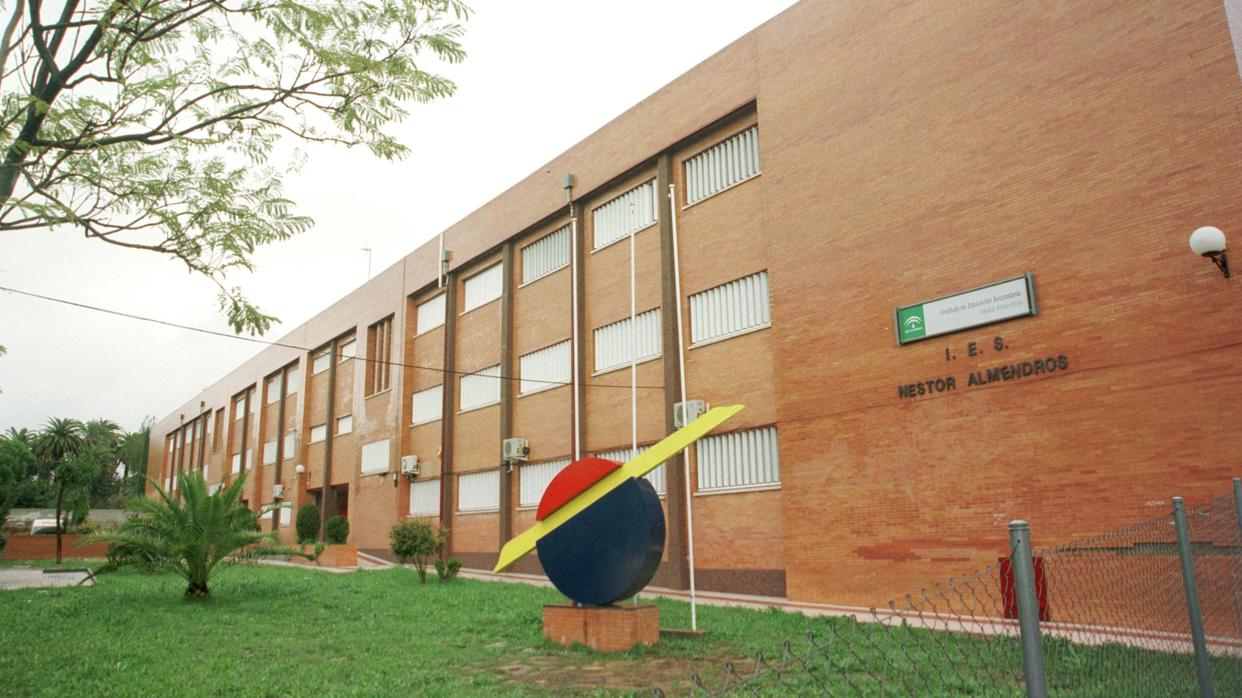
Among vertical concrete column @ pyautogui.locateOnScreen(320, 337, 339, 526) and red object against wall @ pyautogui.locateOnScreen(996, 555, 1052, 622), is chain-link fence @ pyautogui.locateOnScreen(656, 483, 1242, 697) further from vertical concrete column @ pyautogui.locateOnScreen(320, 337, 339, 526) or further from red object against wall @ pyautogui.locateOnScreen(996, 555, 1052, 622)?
vertical concrete column @ pyautogui.locateOnScreen(320, 337, 339, 526)

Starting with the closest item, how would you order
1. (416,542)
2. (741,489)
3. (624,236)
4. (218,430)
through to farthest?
(741,489) < (416,542) < (624,236) < (218,430)

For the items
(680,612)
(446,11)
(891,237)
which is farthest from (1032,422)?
(446,11)

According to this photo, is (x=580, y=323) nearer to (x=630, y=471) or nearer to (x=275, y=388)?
(x=630, y=471)

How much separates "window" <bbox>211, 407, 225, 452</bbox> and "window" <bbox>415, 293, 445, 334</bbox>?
25963 millimetres

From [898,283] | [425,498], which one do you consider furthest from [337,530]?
[898,283]

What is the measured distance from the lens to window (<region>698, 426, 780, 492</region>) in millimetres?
15992

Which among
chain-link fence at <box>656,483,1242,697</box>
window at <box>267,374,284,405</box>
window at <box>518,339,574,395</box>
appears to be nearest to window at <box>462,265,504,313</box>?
window at <box>518,339,574,395</box>

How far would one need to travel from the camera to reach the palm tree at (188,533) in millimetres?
13938

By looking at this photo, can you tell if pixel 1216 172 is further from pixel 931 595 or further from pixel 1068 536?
pixel 931 595

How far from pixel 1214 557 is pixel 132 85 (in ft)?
38.7

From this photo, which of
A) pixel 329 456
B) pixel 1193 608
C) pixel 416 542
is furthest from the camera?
pixel 329 456

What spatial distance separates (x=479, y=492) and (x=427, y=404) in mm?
4751

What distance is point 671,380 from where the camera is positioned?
17938 millimetres

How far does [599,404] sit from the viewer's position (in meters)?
20.4
